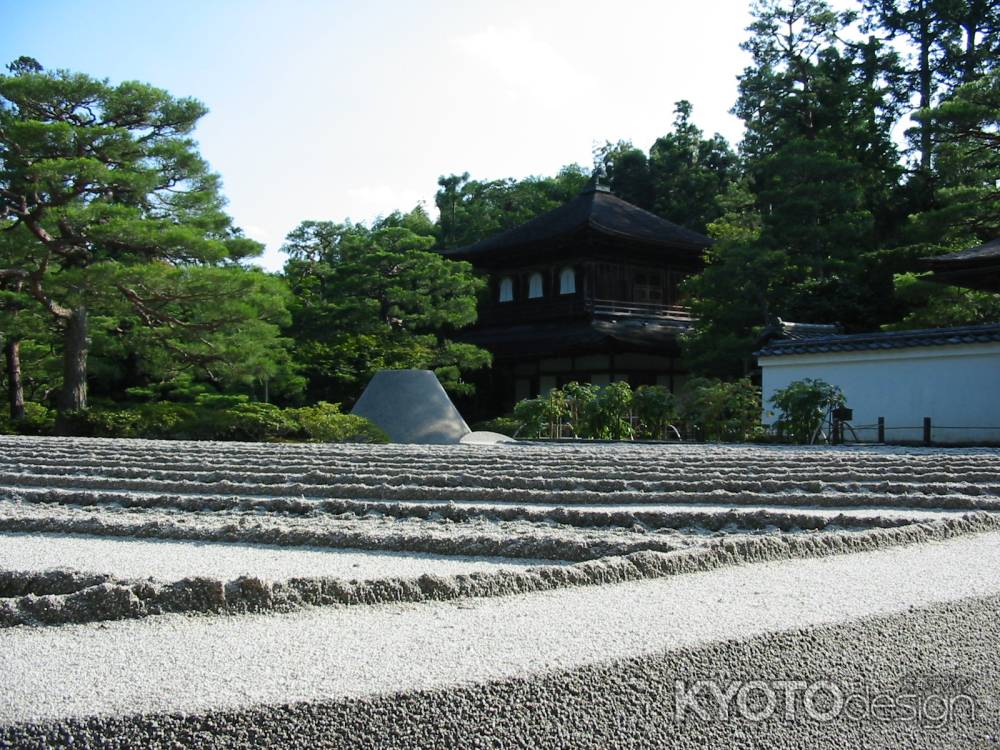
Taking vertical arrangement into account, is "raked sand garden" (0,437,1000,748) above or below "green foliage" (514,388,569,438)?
above

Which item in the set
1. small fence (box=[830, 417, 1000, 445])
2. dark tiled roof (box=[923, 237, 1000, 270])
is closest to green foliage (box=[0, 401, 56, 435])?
small fence (box=[830, 417, 1000, 445])

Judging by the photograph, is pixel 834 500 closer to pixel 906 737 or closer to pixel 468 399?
pixel 906 737

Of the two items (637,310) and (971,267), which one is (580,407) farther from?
(637,310)

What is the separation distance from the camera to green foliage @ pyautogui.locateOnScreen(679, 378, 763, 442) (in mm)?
12438

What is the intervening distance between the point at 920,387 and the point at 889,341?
779mm

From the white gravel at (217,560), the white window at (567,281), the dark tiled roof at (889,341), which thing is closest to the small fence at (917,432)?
the dark tiled roof at (889,341)

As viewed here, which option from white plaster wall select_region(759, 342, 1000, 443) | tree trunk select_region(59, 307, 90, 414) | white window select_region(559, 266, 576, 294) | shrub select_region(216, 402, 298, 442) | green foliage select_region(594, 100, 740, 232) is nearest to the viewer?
shrub select_region(216, 402, 298, 442)

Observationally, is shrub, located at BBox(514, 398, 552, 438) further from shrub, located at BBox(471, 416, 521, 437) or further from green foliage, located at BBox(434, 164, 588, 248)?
green foliage, located at BBox(434, 164, 588, 248)

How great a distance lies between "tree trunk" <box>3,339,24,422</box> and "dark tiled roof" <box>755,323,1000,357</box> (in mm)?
12845

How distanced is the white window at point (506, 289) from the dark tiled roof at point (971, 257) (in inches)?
486

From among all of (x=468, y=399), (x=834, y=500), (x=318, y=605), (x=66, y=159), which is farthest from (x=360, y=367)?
(x=318, y=605)

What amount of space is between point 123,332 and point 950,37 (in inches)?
931

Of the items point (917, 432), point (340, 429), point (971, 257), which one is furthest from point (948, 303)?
point (340, 429)

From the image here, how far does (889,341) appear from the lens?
545 inches
